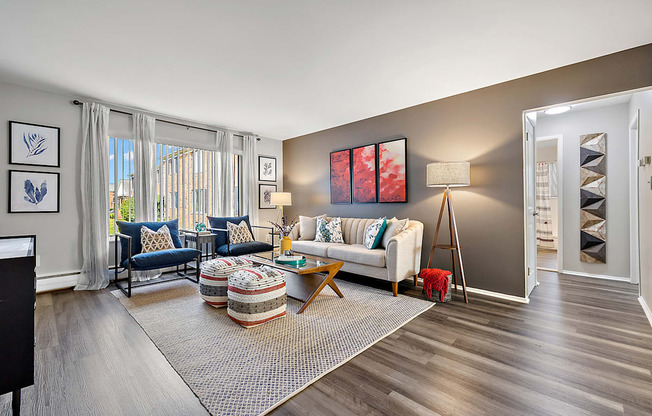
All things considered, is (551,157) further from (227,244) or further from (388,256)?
(227,244)

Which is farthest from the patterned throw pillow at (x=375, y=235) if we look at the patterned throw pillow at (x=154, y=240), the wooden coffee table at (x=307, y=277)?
the patterned throw pillow at (x=154, y=240)

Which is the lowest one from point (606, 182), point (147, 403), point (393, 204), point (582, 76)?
point (147, 403)

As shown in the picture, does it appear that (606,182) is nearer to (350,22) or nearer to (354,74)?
(354,74)

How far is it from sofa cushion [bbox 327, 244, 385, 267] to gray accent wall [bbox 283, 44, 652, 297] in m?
0.89

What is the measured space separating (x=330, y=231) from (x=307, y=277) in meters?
0.97

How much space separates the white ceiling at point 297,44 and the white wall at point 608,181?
2.04m

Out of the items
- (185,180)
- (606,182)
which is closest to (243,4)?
(185,180)

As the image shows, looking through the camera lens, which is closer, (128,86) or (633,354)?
(633,354)

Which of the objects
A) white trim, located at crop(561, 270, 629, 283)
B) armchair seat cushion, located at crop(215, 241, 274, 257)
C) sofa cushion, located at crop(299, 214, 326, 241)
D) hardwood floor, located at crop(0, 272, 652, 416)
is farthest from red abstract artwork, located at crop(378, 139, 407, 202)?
white trim, located at crop(561, 270, 629, 283)

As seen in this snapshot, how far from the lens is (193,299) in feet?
10.8

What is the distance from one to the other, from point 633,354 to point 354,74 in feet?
10.9

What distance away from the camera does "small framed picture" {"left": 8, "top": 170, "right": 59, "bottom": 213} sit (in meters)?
3.38

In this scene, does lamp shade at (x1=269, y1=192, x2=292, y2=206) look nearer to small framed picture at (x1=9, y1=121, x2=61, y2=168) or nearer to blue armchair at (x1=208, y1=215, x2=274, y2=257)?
blue armchair at (x1=208, y1=215, x2=274, y2=257)

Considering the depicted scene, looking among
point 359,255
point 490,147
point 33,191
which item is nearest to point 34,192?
point 33,191
